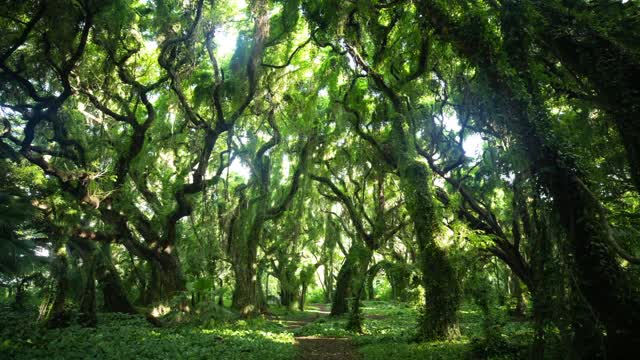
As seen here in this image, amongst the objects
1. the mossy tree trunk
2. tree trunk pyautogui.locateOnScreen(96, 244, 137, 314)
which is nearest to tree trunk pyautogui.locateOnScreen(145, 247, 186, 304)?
tree trunk pyautogui.locateOnScreen(96, 244, 137, 314)

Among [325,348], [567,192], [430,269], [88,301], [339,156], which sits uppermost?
[339,156]

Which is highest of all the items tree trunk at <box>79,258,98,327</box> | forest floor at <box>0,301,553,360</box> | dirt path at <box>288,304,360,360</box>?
tree trunk at <box>79,258,98,327</box>

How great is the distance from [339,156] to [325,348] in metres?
8.35

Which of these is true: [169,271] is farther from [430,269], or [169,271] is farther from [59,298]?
[430,269]

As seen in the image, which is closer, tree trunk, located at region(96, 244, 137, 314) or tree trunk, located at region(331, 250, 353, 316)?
tree trunk, located at region(96, 244, 137, 314)

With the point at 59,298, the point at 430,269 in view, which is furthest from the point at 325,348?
the point at 59,298

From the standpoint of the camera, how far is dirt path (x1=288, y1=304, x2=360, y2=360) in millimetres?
9267

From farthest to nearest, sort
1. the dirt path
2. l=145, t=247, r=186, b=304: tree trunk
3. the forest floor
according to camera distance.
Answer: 1. l=145, t=247, r=186, b=304: tree trunk
2. the dirt path
3. the forest floor

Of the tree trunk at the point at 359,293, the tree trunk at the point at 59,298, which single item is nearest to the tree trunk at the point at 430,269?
the tree trunk at the point at 359,293

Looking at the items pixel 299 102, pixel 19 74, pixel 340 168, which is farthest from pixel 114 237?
pixel 340 168

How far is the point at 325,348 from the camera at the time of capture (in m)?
10.4

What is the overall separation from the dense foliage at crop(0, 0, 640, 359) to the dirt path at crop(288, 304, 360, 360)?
333 mm

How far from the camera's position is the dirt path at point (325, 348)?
9267mm

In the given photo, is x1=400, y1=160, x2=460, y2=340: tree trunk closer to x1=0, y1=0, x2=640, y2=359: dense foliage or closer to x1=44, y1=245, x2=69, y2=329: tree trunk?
x1=0, y1=0, x2=640, y2=359: dense foliage
